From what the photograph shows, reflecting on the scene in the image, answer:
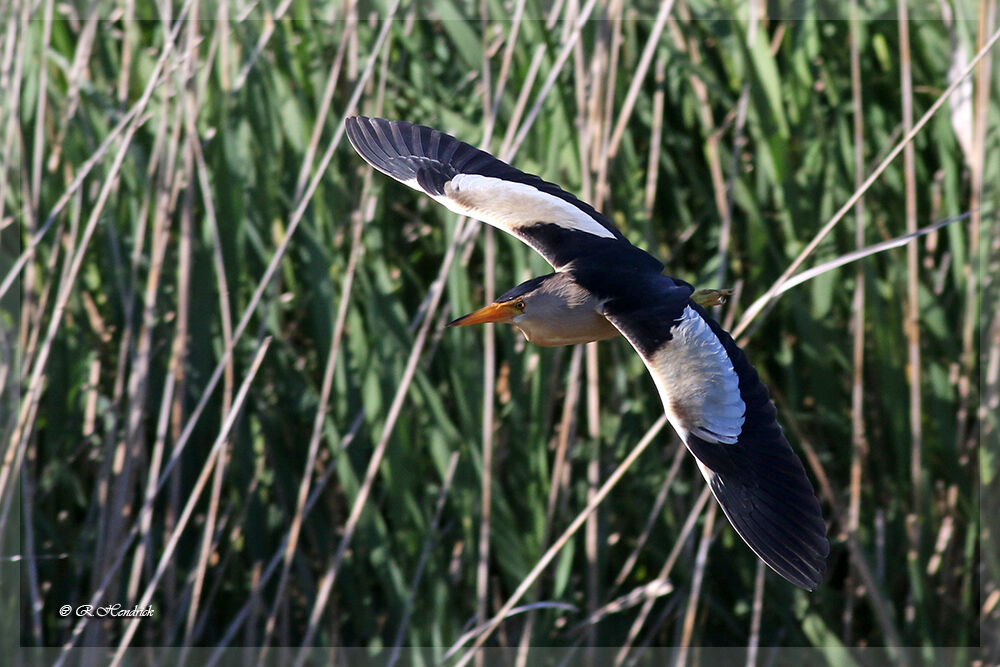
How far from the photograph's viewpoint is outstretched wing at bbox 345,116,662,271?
202 centimetres

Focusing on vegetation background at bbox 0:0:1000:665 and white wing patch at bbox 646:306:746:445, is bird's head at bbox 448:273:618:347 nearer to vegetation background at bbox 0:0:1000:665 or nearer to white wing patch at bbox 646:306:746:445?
white wing patch at bbox 646:306:746:445

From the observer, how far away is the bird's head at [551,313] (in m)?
1.79

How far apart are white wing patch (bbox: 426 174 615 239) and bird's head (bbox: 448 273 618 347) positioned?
230 millimetres

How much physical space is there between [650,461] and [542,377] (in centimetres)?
27

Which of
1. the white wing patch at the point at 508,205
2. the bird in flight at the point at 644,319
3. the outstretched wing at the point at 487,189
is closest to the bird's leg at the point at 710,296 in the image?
the bird in flight at the point at 644,319

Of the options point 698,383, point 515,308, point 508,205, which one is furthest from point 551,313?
point 508,205

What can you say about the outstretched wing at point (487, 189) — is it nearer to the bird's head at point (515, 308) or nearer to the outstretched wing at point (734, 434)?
the bird's head at point (515, 308)

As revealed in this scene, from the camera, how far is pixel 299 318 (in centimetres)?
230

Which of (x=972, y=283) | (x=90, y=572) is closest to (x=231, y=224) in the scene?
(x=90, y=572)

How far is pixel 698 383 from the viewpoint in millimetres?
1628

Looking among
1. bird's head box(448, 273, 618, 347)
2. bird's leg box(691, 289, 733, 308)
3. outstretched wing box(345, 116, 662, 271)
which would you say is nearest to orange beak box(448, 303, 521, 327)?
bird's head box(448, 273, 618, 347)

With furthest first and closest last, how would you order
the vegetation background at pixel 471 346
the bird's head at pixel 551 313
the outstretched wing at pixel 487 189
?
the vegetation background at pixel 471 346 → the outstretched wing at pixel 487 189 → the bird's head at pixel 551 313

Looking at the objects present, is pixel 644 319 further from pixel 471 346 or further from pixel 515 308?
pixel 471 346

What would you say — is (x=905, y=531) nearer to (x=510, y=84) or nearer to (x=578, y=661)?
(x=578, y=661)
